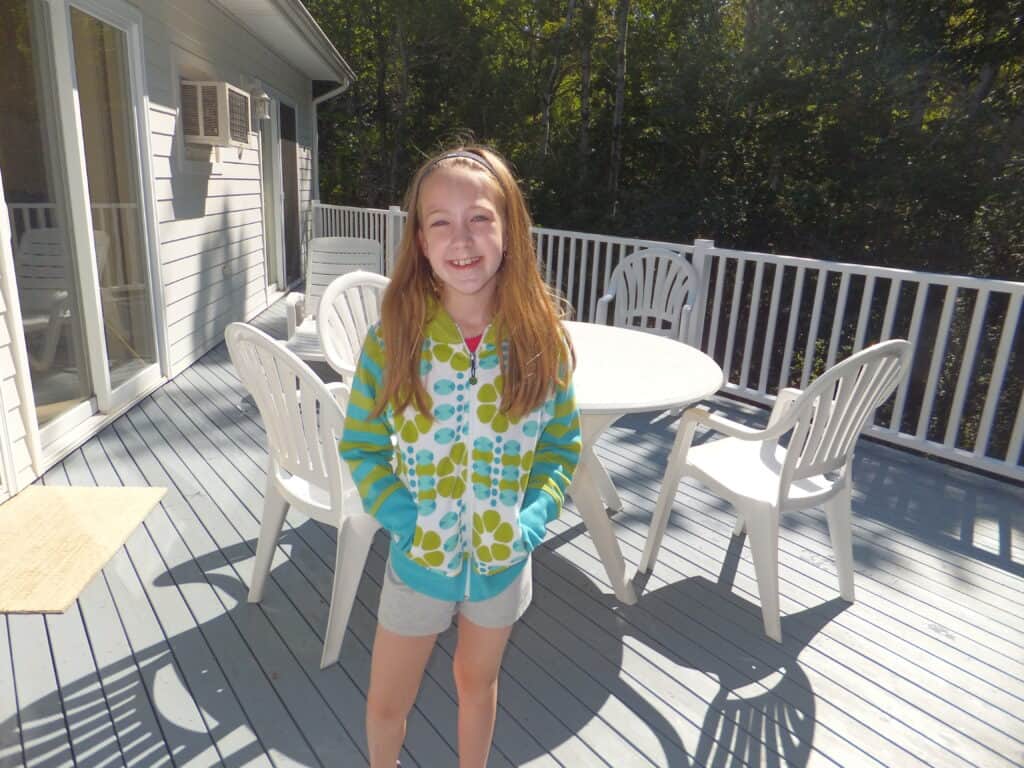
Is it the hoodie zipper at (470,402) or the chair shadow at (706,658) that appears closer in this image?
the hoodie zipper at (470,402)

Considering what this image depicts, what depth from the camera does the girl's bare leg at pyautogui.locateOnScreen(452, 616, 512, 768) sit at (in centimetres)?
125

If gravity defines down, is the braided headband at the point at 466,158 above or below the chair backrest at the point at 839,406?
above

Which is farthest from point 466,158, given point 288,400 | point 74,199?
point 74,199

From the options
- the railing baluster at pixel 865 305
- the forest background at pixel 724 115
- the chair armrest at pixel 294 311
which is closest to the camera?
the railing baluster at pixel 865 305

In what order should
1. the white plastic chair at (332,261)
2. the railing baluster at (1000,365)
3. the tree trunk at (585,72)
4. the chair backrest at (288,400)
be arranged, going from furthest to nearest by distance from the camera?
the tree trunk at (585,72) → the white plastic chair at (332,261) → the railing baluster at (1000,365) → the chair backrest at (288,400)

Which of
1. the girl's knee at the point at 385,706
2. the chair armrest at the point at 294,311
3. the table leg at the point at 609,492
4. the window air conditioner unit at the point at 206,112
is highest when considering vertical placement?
the window air conditioner unit at the point at 206,112

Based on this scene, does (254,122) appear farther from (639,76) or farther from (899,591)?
(639,76)

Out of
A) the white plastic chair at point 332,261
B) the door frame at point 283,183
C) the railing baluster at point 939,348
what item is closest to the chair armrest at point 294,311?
the white plastic chair at point 332,261

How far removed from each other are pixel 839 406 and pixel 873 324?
946 cm

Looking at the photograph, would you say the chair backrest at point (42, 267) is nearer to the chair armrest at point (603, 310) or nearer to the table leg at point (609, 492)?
the table leg at point (609, 492)

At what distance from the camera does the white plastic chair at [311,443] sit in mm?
1752

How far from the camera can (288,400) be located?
5.90ft

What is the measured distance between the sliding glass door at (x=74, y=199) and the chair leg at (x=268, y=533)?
1707 millimetres

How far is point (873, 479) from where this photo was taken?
11.0 ft
